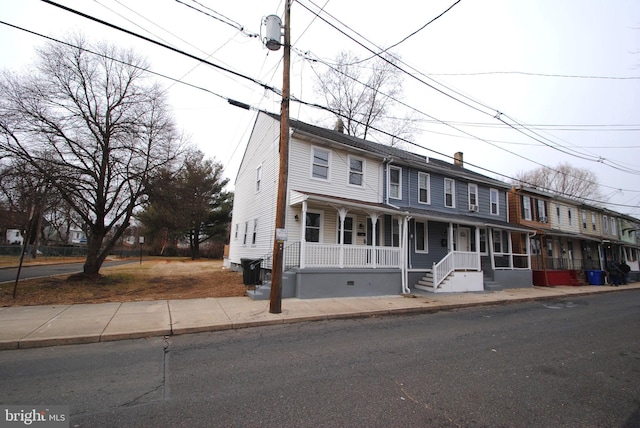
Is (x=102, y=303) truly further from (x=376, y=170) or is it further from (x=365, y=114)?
(x=365, y=114)

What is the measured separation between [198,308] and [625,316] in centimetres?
1337

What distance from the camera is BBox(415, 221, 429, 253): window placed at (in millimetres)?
15500

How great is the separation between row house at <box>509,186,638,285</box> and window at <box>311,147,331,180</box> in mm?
15216

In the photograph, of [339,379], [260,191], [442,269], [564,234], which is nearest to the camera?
[339,379]

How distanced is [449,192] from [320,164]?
871 cm

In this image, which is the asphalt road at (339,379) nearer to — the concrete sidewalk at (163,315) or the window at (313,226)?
the concrete sidewalk at (163,315)

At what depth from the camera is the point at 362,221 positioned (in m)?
14.0

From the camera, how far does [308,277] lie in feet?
35.1

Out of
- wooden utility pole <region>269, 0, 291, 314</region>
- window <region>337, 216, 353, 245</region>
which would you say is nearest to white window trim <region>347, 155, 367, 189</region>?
window <region>337, 216, 353, 245</region>

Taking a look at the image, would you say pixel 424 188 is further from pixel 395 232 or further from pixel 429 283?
pixel 429 283

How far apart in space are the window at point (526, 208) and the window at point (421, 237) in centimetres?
1055

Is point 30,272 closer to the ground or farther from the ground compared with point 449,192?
closer to the ground

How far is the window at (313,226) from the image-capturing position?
42.0 feet

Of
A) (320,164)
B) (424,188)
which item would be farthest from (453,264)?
(320,164)
